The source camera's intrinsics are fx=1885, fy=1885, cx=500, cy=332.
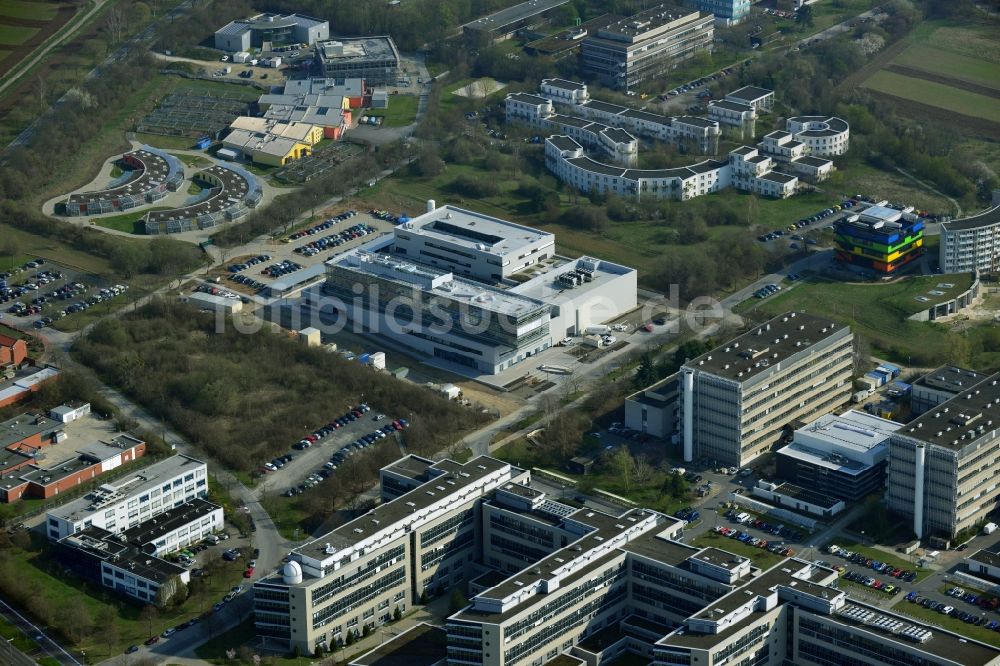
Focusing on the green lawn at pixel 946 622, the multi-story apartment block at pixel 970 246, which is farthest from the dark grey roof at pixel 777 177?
the green lawn at pixel 946 622

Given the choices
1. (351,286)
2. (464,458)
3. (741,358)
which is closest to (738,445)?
(741,358)

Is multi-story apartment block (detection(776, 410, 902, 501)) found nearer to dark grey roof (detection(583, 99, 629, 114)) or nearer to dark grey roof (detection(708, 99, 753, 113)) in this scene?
dark grey roof (detection(708, 99, 753, 113))

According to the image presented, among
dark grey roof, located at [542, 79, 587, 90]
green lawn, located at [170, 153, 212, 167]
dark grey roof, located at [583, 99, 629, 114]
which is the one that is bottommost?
green lawn, located at [170, 153, 212, 167]

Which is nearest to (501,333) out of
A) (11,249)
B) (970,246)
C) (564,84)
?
(970,246)

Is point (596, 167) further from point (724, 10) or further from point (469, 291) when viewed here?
point (724, 10)

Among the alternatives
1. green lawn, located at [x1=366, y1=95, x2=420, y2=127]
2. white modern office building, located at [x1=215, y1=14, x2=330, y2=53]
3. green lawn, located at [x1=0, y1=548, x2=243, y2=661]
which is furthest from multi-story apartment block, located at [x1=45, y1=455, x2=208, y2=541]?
white modern office building, located at [x1=215, y1=14, x2=330, y2=53]

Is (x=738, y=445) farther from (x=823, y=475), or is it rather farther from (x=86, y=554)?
(x=86, y=554)
